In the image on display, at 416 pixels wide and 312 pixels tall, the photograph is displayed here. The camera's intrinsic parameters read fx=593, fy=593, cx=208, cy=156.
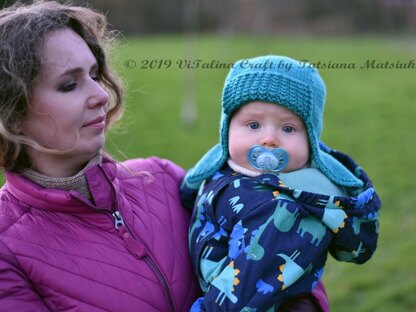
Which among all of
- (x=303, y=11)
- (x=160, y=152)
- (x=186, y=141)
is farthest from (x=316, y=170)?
(x=303, y=11)

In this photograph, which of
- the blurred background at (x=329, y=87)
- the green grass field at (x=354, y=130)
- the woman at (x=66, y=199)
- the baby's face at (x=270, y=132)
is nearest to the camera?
the woman at (x=66, y=199)

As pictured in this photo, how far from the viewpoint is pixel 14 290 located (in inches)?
65.4

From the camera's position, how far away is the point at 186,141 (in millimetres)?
9797

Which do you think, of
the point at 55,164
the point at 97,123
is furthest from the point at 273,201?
the point at 55,164

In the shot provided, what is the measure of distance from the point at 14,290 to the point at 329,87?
13317 millimetres

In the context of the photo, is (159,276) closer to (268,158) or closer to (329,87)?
(268,158)

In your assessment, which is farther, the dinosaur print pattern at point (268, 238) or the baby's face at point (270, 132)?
the baby's face at point (270, 132)

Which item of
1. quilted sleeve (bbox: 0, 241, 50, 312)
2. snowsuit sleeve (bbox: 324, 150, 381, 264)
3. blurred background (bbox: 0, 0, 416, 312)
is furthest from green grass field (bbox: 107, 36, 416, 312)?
snowsuit sleeve (bbox: 324, 150, 381, 264)

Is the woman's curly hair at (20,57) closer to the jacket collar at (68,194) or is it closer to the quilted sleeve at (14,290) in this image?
the jacket collar at (68,194)

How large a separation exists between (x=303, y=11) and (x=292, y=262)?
30.9m

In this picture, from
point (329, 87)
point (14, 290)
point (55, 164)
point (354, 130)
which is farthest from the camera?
point (329, 87)

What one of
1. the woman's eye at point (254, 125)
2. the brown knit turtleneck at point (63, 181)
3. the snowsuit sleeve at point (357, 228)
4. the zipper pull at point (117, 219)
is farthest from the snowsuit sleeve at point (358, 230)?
the brown knit turtleneck at point (63, 181)

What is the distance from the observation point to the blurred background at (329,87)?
476 centimetres

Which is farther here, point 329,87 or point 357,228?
point 329,87
